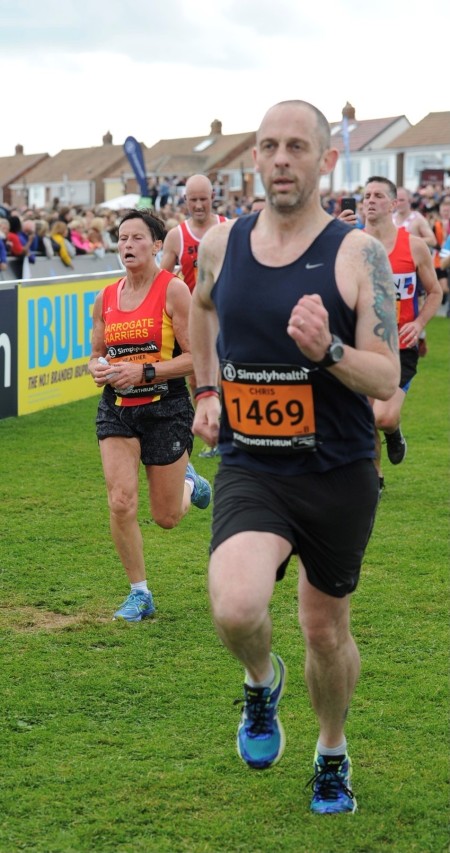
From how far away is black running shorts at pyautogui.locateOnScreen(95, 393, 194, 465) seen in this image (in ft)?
20.4

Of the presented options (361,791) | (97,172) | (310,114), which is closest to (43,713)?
(361,791)

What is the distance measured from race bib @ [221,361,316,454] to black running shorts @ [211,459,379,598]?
111mm

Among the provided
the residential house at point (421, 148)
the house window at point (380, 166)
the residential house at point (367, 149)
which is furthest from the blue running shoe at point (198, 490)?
the house window at point (380, 166)

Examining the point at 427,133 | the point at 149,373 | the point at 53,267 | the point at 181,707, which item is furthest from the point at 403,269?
the point at 427,133

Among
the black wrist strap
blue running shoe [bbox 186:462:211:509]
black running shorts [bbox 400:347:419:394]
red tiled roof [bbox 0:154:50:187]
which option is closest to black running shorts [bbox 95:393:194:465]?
blue running shoe [bbox 186:462:211:509]

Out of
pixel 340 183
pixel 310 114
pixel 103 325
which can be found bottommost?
pixel 103 325

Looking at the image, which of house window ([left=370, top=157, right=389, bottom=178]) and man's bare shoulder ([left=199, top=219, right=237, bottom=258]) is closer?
man's bare shoulder ([left=199, top=219, right=237, bottom=258])

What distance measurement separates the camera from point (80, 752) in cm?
457

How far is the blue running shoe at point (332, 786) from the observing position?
4.04 metres

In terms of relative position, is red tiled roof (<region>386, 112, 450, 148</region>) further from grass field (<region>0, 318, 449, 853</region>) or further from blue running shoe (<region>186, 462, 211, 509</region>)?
grass field (<region>0, 318, 449, 853</region>)

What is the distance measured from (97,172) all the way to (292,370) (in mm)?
107887

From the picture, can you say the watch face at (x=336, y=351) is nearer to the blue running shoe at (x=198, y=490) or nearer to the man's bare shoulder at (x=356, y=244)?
the man's bare shoulder at (x=356, y=244)

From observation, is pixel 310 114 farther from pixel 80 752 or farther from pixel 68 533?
pixel 68 533

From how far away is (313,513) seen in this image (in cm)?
369
